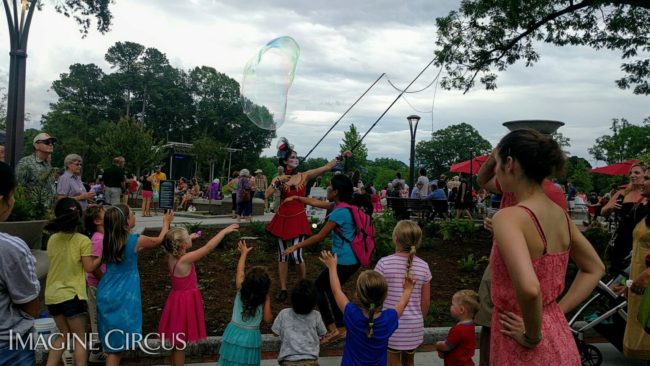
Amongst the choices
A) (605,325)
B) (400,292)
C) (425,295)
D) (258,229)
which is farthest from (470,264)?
(400,292)

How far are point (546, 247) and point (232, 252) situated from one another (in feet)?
23.8

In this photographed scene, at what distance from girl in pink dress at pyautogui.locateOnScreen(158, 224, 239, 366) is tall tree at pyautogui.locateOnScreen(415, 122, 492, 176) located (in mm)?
93149

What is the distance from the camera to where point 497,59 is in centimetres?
1191

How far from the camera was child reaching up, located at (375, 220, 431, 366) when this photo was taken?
397 centimetres

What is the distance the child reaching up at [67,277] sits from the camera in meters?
4.11

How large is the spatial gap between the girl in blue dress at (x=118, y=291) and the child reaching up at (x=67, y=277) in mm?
178

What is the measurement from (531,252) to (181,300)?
3099 mm

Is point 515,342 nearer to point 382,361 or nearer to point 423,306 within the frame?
point 382,361

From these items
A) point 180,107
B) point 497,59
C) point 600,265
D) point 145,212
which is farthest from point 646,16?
point 180,107


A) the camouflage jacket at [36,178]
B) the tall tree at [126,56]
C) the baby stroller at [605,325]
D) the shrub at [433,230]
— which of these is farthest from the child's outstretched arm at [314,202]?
the tall tree at [126,56]

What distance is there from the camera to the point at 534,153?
2035 millimetres

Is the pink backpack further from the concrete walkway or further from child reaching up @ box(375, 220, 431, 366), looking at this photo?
the concrete walkway

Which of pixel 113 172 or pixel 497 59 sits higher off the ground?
pixel 497 59

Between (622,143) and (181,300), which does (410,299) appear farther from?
(622,143)
